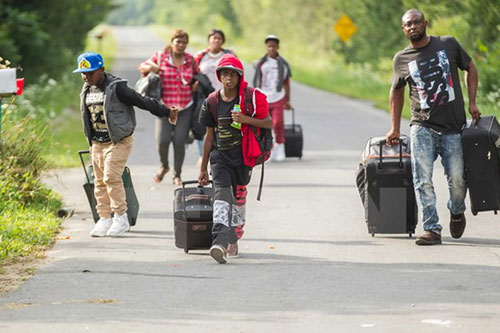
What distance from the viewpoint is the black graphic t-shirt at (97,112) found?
1107 cm

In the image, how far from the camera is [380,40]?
42031mm

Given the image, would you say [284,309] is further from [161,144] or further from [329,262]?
[161,144]

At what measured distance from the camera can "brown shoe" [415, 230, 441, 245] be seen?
33.7 ft

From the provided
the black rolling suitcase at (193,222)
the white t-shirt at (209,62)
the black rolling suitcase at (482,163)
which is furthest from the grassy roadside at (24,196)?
the black rolling suitcase at (482,163)

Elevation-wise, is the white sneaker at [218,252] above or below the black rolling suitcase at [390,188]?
below

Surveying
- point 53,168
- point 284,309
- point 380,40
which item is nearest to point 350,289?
point 284,309

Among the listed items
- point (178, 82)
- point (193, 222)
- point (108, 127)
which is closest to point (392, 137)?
point (193, 222)

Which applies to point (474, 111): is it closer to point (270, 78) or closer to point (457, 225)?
point (457, 225)

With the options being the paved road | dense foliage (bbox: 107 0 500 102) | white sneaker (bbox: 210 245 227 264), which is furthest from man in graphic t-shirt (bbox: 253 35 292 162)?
white sneaker (bbox: 210 245 227 264)

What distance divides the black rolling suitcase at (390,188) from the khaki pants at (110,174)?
2295mm

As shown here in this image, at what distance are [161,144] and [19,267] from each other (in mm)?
5505

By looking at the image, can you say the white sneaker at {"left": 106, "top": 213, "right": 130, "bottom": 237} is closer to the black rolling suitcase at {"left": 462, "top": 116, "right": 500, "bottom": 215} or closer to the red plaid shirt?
the black rolling suitcase at {"left": 462, "top": 116, "right": 500, "bottom": 215}

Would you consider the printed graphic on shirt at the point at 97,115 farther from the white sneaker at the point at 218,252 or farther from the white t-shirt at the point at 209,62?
the white t-shirt at the point at 209,62

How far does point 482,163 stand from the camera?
33.3 ft
